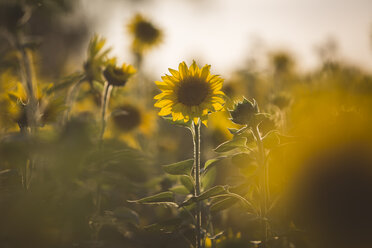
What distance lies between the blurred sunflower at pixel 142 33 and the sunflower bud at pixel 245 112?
1.82 m

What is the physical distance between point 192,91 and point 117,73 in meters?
0.38

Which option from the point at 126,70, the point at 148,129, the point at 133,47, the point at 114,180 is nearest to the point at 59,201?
the point at 114,180

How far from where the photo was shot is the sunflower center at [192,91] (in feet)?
2.73

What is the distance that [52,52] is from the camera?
684 centimetres

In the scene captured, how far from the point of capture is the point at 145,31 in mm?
2412

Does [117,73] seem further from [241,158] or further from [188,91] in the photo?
[241,158]

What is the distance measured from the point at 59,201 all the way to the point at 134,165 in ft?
0.91

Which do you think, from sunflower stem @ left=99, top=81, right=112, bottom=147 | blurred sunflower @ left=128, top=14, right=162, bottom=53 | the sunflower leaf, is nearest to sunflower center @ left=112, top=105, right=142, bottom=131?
blurred sunflower @ left=128, top=14, right=162, bottom=53

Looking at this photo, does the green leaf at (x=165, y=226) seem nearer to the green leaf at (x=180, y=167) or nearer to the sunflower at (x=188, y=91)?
the green leaf at (x=180, y=167)

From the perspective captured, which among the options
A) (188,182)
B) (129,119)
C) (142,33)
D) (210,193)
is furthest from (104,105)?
(142,33)

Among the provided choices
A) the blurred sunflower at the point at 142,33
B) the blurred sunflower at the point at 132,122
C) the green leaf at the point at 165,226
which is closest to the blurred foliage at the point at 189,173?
the green leaf at the point at 165,226

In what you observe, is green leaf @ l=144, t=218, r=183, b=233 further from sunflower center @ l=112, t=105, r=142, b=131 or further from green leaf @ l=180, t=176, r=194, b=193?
sunflower center @ l=112, t=105, r=142, b=131

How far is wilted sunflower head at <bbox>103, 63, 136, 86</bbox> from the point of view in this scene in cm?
108

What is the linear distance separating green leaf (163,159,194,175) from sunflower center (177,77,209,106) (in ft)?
0.54
